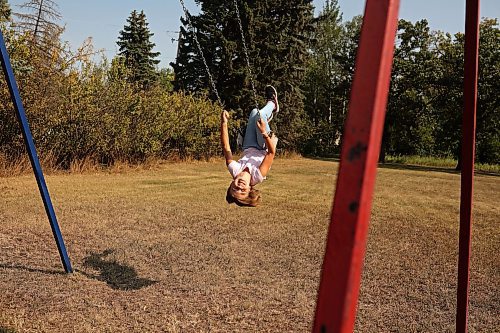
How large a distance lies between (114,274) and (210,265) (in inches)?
39.8

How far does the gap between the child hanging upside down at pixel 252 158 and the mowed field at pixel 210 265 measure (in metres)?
0.87

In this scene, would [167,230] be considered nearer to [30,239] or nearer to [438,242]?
[30,239]

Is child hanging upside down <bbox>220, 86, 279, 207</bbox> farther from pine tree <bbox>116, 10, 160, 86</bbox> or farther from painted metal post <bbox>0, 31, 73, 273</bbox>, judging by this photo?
pine tree <bbox>116, 10, 160, 86</bbox>

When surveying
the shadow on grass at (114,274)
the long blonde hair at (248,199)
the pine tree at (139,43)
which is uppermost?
the pine tree at (139,43)

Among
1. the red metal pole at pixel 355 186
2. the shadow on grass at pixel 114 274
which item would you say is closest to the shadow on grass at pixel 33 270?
the shadow on grass at pixel 114 274

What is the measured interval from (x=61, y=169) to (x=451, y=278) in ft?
34.6

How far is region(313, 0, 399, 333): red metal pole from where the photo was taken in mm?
854

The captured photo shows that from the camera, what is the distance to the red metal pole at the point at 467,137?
2193mm

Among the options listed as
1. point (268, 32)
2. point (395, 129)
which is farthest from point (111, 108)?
point (395, 129)

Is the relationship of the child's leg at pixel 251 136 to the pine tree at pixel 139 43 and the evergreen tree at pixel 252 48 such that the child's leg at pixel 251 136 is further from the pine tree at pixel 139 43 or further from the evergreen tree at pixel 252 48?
the pine tree at pixel 139 43

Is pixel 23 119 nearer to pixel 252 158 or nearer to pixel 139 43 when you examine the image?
pixel 252 158

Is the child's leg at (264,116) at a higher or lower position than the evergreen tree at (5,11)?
lower

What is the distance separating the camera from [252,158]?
4.69 meters

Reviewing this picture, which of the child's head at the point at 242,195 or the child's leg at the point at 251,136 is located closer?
the child's head at the point at 242,195
